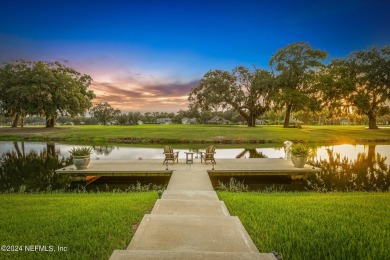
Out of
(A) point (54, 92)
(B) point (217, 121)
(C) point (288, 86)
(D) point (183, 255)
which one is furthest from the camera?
(B) point (217, 121)

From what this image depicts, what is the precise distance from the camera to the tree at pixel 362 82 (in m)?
42.1

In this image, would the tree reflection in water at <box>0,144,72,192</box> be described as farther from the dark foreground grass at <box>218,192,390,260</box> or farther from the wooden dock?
the dark foreground grass at <box>218,192,390,260</box>

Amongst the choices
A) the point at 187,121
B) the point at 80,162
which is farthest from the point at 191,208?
the point at 187,121

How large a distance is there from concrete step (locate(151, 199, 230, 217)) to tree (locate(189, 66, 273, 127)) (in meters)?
44.0

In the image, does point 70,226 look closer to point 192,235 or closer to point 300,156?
point 192,235

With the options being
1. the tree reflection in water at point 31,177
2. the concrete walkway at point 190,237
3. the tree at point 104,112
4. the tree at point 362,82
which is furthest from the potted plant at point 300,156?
the tree at point 104,112

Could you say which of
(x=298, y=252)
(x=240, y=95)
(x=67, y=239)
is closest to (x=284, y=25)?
(x=298, y=252)

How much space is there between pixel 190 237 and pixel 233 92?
48.5m

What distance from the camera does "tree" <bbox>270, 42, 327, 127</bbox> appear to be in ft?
144

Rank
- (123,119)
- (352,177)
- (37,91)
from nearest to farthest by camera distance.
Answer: (352,177)
(37,91)
(123,119)

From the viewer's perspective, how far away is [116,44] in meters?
19.8

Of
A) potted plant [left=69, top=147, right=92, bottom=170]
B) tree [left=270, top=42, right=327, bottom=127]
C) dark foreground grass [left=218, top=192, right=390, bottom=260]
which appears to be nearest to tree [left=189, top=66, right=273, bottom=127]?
tree [left=270, top=42, right=327, bottom=127]

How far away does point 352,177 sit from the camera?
11758 mm

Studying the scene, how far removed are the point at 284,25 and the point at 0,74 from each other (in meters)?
50.8
